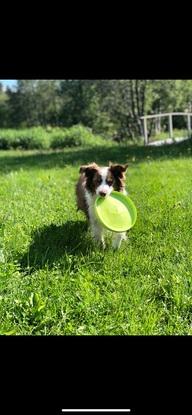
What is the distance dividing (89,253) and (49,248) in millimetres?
144

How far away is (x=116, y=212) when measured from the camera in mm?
2539

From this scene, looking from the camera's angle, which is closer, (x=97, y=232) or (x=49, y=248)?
(x=49, y=248)

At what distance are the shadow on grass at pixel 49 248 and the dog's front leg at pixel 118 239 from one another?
102 millimetres

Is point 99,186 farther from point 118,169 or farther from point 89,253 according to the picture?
point 89,253

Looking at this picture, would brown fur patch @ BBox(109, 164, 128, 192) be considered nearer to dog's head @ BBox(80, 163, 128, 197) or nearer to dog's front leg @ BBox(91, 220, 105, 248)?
dog's head @ BBox(80, 163, 128, 197)

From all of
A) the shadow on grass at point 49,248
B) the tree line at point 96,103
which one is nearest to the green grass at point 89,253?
the shadow on grass at point 49,248

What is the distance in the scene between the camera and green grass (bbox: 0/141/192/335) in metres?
2.37

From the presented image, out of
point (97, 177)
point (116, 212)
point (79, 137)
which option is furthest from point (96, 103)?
point (116, 212)

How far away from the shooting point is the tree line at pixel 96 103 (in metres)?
2.46

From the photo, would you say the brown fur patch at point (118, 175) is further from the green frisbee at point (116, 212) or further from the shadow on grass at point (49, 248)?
the shadow on grass at point (49, 248)

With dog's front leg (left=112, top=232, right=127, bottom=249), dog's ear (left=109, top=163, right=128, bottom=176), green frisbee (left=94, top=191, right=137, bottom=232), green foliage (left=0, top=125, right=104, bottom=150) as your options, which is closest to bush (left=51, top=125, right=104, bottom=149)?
green foliage (left=0, top=125, right=104, bottom=150)
